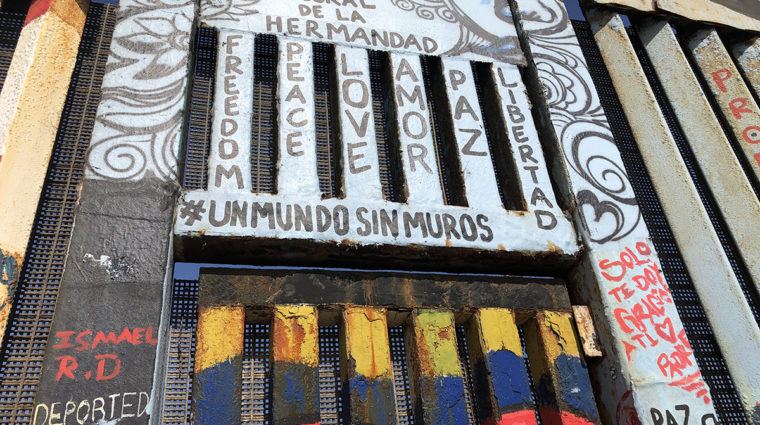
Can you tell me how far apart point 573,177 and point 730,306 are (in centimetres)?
167

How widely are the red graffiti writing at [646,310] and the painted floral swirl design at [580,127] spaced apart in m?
0.27

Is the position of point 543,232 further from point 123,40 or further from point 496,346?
point 123,40

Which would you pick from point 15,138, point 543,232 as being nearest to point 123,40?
point 15,138

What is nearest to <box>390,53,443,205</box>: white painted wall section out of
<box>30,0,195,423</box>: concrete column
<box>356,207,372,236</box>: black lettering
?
<box>356,207,372,236</box>: black lettering

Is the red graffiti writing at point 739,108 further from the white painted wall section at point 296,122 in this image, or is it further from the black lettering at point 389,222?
the white painted wall section at point 296,122

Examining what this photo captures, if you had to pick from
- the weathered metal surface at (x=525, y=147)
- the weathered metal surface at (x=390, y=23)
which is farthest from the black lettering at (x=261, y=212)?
the weathered metal surface at (x=525, y=147)

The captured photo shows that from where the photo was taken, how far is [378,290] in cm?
464

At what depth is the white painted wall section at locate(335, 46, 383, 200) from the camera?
4.98 meters

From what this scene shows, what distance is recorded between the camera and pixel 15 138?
4430 mm

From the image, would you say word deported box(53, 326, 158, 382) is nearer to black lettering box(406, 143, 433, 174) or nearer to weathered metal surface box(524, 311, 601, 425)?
black lettering box(406, 143, 433, 174)

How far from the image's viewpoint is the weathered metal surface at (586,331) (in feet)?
15.5

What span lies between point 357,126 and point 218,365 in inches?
93.1

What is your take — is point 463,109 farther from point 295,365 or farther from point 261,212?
point 295,365

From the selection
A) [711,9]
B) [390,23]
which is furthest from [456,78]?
[711,9]
